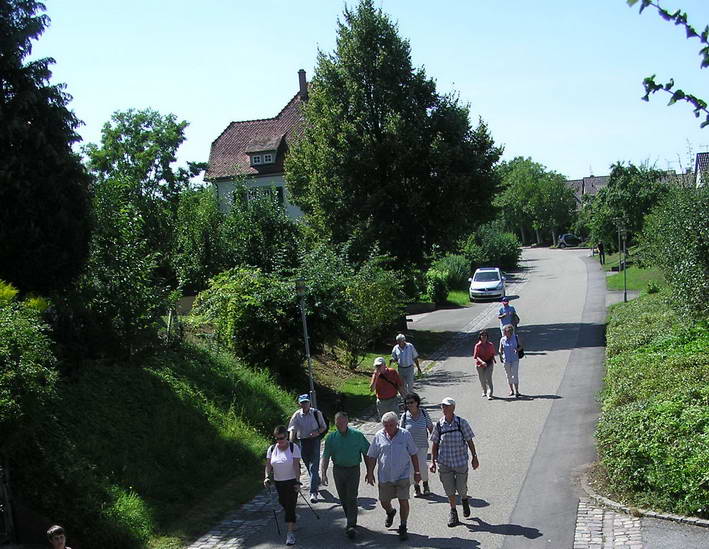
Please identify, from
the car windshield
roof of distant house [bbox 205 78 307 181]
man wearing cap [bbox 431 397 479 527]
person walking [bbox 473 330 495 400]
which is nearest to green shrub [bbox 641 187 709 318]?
person walking [bbox 473 330 495 400]

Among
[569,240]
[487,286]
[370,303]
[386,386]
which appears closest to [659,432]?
[386,386]

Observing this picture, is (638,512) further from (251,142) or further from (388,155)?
(251,142)

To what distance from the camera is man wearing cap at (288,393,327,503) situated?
12070 mm

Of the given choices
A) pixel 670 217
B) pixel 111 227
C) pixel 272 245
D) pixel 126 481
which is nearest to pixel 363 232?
pixel 272 245

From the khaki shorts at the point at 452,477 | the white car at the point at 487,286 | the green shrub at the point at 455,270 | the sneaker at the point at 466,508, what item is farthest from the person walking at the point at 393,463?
the green shrub at the point at 455,270

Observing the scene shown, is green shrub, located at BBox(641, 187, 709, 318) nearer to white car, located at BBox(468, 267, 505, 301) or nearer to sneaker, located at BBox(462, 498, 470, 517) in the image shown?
sneaker, located at BBox(462, 498, 470, 517)

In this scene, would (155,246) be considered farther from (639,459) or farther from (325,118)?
(639,459)

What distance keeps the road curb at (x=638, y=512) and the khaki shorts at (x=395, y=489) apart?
2.62 metres

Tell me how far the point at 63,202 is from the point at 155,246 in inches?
863

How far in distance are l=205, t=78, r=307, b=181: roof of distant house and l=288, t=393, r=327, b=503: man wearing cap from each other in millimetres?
40429

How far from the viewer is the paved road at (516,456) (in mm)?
9891

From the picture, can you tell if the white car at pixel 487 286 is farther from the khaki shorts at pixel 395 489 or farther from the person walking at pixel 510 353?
the khaki shorts at pixel 395 489

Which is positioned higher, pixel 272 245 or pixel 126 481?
pixel 272 245

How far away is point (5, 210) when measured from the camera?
14531 mm
